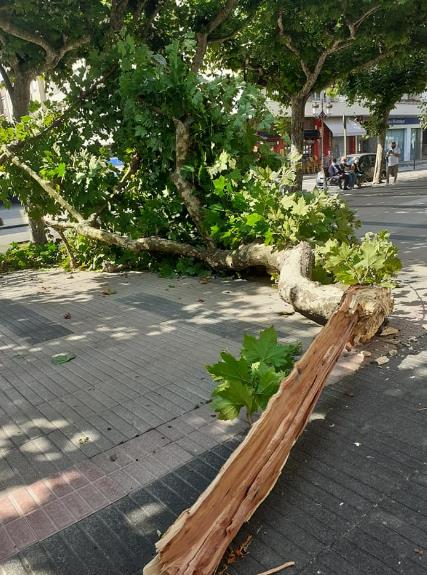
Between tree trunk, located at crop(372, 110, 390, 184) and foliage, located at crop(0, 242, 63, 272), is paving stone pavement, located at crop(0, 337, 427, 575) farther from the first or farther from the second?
tree trunk, located at crop(372, 110, 390, 184)

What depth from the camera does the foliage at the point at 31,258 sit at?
11273 millimetres

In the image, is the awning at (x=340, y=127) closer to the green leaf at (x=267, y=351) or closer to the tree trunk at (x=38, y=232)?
the tree trunk at (x=38, y=232)

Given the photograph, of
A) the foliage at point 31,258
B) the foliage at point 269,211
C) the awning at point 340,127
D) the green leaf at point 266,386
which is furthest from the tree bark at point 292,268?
the awning at point 340,127

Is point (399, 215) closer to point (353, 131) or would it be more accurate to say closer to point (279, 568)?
point (279, 568)

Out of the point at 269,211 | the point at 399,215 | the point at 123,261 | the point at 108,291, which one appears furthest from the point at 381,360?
the point at 399,215

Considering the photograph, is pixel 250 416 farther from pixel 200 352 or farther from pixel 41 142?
pixel 41 142

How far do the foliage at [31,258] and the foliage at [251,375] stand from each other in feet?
28.0

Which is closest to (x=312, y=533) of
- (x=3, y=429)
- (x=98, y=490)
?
(x=98, y=490)

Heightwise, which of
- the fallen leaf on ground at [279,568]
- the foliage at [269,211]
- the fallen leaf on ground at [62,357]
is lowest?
the fallen leaf on ground at [62,357]

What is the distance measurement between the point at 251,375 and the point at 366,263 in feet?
7.57

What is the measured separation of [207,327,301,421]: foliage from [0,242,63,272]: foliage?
8.55 m

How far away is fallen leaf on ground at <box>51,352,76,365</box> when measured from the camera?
528 cm

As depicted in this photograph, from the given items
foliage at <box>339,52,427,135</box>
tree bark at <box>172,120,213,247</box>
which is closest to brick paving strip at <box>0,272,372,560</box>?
tree bark at <box>172,120,213,247</box>

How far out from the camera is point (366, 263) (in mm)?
5273
